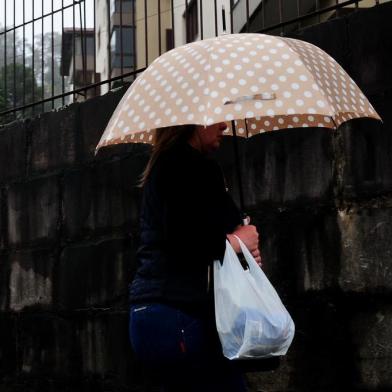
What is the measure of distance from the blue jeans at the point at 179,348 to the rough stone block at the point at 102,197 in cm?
238

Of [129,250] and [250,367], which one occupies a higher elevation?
[129,250]

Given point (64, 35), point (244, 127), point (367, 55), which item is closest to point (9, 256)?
point (64, 35)

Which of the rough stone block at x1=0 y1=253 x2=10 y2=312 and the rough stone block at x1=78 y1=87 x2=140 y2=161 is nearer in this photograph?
the rough stone block at x1=78 y1=87 x2=140 y2=161

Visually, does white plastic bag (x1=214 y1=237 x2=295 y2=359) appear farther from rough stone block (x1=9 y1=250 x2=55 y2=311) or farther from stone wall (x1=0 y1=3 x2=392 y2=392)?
rough stone block (x1=9 y1=250 x2=55 y2=311)

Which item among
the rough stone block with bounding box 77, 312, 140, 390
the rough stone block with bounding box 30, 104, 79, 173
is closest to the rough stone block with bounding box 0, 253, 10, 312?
the rough stone block with bounding box 30, 104, 79, 173

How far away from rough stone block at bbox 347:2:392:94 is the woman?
1.55 metres

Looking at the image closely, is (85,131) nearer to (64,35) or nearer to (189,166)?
(64,35)

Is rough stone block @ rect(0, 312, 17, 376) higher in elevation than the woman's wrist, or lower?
lower

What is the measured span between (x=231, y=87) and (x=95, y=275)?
2.90m

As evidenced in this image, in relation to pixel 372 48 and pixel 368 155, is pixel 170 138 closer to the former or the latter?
pixel 368 155

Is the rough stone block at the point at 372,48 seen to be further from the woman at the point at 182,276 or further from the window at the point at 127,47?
the window at the point at 127,47

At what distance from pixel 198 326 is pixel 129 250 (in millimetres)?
2431

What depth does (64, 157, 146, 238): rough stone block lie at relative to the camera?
5.02 metres

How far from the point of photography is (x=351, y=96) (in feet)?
9.86
